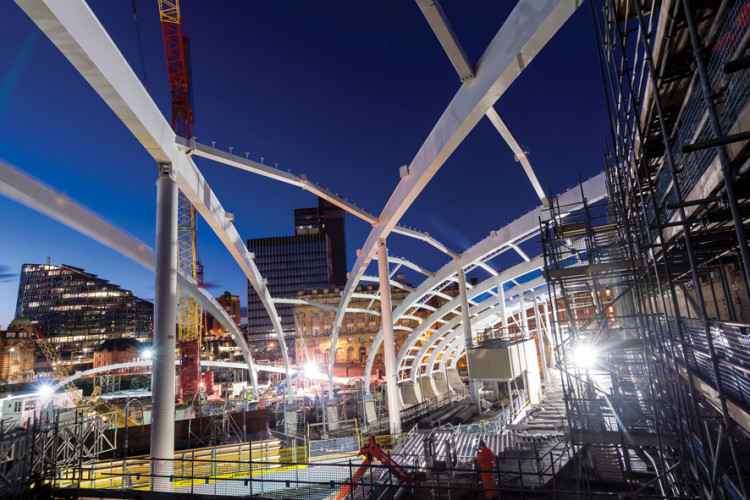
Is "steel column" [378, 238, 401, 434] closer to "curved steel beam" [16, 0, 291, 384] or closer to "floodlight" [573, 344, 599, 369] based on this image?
"floodlight" [573, 344, 599, 369]

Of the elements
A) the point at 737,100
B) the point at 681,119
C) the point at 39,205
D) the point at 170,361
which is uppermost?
the point at 39,205

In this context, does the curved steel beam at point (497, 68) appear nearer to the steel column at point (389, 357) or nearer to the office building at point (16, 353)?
the steel column at point (389, 357)

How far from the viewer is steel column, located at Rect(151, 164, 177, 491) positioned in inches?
377

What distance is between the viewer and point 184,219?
4631cm

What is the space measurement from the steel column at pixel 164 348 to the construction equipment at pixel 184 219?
2556 cm

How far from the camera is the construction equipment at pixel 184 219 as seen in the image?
34.8 meters

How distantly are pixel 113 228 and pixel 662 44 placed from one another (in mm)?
14695

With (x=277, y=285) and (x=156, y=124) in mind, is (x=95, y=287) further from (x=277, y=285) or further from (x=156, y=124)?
(x=156, y=124)

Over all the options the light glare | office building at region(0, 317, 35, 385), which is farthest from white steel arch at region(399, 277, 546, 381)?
office building at region(0, 317, 35, 385)

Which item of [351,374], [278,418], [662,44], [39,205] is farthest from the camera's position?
[351,374]

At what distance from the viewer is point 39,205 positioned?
980cm

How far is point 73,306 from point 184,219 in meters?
99.8

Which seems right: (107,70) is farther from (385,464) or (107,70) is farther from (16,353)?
(16,353)

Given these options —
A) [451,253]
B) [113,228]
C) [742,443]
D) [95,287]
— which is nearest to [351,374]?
[451,253]
